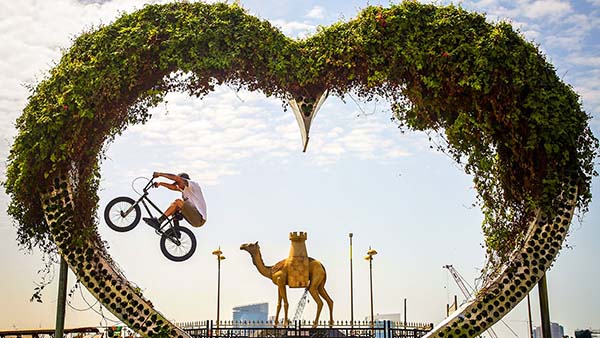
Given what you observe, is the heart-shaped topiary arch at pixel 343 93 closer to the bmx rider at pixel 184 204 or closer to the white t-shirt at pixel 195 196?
the bmx rider at pixel 184 204

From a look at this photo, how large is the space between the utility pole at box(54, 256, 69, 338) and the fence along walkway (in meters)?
1.93

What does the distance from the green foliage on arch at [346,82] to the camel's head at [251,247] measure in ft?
12.0

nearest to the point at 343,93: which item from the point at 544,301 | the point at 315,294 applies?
the point at 544,301

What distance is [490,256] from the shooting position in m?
8.80

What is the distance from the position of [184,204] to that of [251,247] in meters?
2.36

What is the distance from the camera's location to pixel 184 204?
980cm

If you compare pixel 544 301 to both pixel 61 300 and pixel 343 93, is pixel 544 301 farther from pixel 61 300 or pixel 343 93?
pixel 61 300

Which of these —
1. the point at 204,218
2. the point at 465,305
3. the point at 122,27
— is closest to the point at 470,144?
the point at 465,305

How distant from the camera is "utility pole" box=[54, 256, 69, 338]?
8297 mm

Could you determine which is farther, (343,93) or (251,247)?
(251,247)

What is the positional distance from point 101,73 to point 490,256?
5.76 m

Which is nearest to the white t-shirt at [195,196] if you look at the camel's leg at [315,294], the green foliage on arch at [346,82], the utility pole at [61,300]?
the green foliage on arch at [346,82]

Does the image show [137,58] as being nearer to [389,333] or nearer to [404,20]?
[404,20]

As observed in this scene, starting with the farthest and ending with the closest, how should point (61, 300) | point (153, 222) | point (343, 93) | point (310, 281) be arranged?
point (310, 281)
point (153, 222)
point (343, 93)
point (61, 300)
